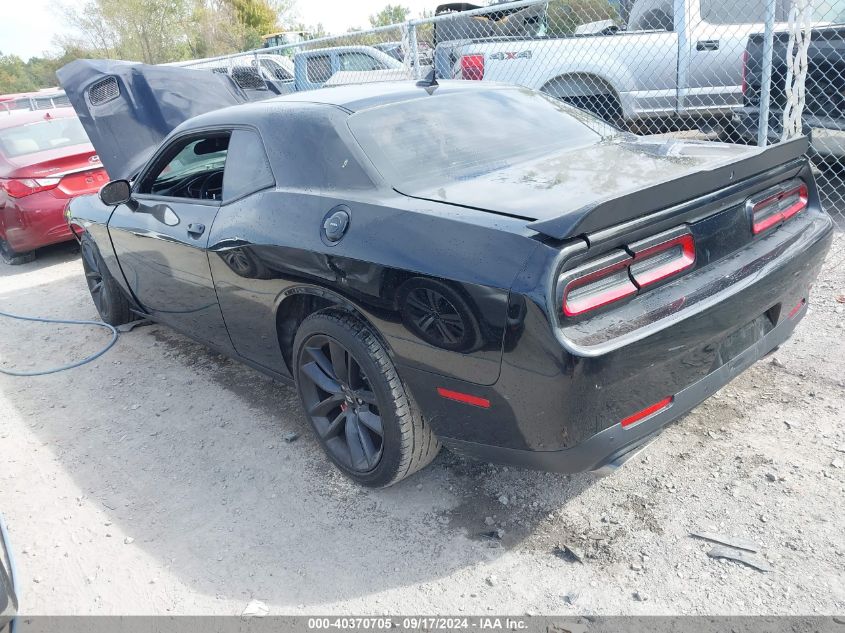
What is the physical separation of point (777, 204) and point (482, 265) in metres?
1.44

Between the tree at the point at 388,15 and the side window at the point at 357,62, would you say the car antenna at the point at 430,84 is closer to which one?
the side window at the point at 357,62

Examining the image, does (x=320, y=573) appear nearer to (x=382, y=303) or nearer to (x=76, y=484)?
(x=382, y=303)

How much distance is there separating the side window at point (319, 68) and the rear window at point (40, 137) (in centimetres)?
366

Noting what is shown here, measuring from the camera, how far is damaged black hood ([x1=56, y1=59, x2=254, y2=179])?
5.85 meters

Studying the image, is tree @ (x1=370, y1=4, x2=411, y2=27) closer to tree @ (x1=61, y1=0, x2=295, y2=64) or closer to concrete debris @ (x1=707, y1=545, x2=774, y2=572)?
tree @ (x1=61, y1=0, x2=295, y2=64)

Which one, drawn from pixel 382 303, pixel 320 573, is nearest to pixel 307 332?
pixel 382 303

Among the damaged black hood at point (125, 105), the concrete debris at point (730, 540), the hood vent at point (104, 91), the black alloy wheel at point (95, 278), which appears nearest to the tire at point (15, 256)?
the damaged black hood at point (125, 105)

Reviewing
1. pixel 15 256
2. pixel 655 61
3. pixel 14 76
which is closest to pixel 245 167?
pixel 655 61

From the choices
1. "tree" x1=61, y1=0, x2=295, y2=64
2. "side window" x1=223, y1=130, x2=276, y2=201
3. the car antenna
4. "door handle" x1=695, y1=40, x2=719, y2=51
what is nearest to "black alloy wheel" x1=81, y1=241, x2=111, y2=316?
"side window" x1=223, y1=130, x2=276, y2=201

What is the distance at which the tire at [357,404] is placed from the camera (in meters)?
2.55

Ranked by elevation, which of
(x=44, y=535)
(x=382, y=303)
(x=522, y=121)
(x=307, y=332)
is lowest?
(x=44, y=535)

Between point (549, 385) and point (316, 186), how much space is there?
1.38 m

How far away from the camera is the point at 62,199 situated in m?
7.13

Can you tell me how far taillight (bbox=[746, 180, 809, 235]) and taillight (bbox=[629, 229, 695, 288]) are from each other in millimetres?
412
